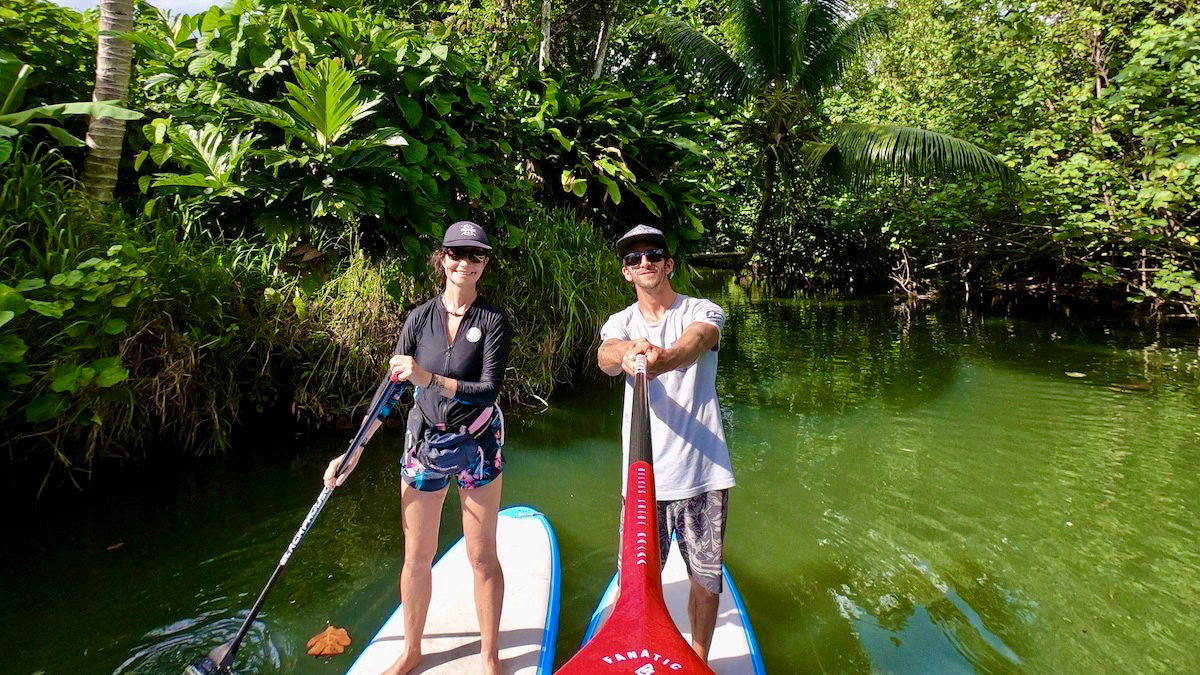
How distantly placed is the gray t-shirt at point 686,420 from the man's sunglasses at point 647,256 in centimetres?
A: 21

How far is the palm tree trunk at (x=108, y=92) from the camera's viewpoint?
4121 mm

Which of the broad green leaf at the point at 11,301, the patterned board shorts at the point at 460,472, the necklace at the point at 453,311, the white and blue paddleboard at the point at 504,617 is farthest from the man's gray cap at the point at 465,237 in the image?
the broad green leaf at the point at 11,301

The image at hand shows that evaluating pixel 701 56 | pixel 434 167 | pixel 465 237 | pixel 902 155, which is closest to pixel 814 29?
pixel 701 56

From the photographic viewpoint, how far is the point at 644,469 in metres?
1.62

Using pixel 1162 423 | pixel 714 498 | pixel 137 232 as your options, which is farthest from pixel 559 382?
pixel 1162 423

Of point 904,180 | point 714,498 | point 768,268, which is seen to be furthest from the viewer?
point 768,268

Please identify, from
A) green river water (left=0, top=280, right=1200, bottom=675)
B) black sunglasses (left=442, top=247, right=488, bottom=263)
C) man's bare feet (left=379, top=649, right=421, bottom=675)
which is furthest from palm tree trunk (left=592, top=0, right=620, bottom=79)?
man's bare feet (left=379, top=649, right=421, bottom=675)

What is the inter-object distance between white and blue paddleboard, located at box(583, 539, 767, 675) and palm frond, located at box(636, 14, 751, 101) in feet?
31.8

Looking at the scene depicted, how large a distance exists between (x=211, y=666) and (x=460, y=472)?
60.2 inches

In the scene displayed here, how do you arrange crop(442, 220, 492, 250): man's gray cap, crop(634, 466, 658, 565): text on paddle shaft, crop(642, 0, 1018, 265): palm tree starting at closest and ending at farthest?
crop(634, 466, 658, 565): text on paddle shaft
crop(442, 220, 492, 250): man's gray cap
crop(642, 0, 1018, 265): palm tree

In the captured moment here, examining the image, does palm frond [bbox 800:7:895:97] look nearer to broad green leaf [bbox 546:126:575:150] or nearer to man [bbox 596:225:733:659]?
broad green leaf [bbox 546:126:575:150]

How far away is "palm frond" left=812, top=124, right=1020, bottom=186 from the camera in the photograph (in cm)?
1008

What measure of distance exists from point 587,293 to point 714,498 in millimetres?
4929

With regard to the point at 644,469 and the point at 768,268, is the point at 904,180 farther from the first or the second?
the point at 644,469
